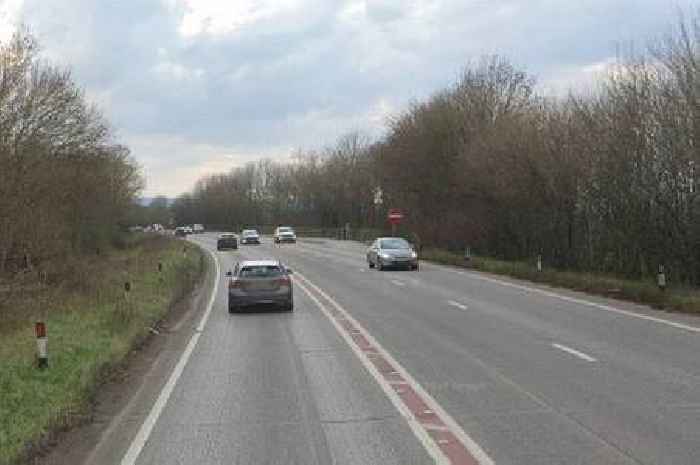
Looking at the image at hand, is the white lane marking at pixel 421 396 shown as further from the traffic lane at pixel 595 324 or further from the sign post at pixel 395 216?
the sign post at pixel 395 216

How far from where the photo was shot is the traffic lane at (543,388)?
9.00m

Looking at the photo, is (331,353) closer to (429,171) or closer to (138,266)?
(138,266)

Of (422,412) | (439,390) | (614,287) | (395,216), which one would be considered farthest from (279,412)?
(395,216)

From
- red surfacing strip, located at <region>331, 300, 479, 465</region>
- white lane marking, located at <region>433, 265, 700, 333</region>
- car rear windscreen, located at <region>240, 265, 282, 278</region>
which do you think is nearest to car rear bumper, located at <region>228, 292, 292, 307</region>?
car rear windscreen, located at <region>240, 265, 282, 278</region>

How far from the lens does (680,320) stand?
20.7m

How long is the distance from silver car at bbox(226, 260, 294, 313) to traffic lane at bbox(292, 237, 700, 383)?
15.6 feet

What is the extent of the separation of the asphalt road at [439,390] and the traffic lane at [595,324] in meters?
0.05

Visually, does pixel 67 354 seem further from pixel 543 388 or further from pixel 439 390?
pixel 543 388

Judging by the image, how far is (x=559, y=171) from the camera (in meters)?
39.3

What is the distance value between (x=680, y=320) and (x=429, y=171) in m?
42.2

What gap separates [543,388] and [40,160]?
25.3m

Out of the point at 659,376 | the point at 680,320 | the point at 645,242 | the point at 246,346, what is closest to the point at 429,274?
the point at 645,242

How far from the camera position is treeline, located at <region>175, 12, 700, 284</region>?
98.5ft

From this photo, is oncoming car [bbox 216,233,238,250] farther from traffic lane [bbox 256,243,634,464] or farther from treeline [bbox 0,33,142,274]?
traffic lane [bbox 256,243,634,464]
